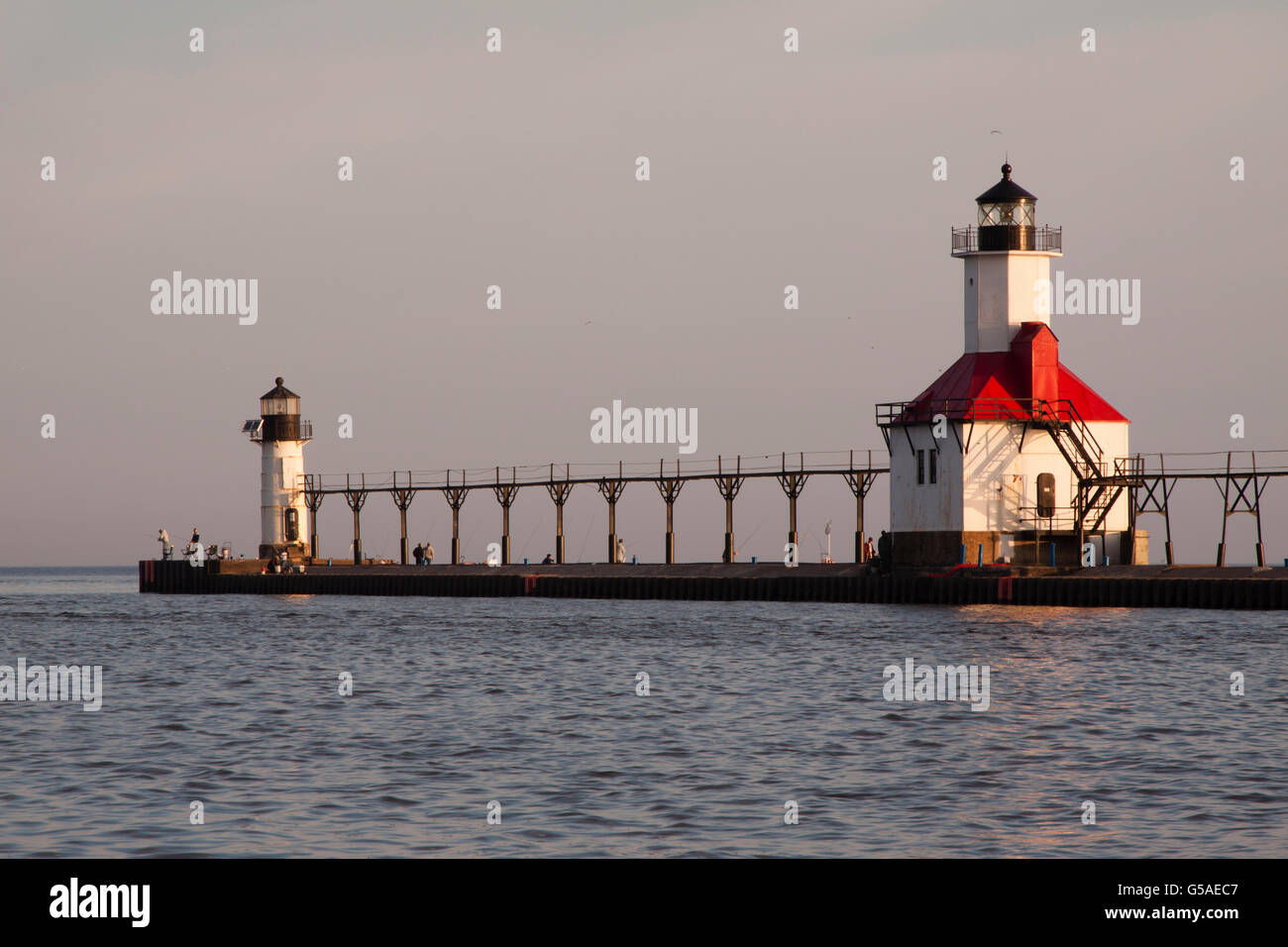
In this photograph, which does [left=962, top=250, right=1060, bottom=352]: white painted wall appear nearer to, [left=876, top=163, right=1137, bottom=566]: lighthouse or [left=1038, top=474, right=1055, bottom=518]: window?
[left=876, top=163, right=1137, bottom=566]: lighthouse

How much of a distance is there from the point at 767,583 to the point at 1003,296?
14912mm

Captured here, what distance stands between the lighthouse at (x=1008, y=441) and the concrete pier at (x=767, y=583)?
167cm

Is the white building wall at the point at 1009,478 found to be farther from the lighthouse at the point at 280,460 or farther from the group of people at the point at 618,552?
the lighthouse at the point at 280,460

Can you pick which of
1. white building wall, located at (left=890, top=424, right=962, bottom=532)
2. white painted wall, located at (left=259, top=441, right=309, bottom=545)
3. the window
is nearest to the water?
white building wall, located at (left=890, top=424, right=962, bottom=532)

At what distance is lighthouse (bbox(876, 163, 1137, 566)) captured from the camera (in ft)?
178

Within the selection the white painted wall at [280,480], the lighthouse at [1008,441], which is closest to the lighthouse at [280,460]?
the white painted wall at [280,480]

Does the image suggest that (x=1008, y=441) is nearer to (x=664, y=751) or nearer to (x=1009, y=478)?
(x=1009, y=478)

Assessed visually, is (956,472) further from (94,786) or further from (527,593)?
(94,786)

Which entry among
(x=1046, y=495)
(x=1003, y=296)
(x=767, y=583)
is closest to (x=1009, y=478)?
(x=1046, y=495)

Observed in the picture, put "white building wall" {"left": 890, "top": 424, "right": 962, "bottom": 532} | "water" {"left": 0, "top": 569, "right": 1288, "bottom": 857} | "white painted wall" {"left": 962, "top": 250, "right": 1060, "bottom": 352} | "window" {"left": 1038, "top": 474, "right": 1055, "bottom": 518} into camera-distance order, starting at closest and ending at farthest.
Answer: "water" {"left": 0, "top": 569, "right": 1288, "bottom": 857}
"white building wall" {"left": 890, "top": 424, "right": 962, "bottom": 532}
"window" {"left": 1038, "top": 474, "right": 1055, "bottom": 518}
"white painted wall" {"left": 962, "top": 250, "right": 1060, "bottom": 352}

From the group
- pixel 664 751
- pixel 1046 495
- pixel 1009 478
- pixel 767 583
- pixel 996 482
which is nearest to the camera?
pixel 664 751

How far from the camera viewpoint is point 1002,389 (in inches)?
2185

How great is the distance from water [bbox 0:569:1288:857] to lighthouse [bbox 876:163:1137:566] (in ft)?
42.5
